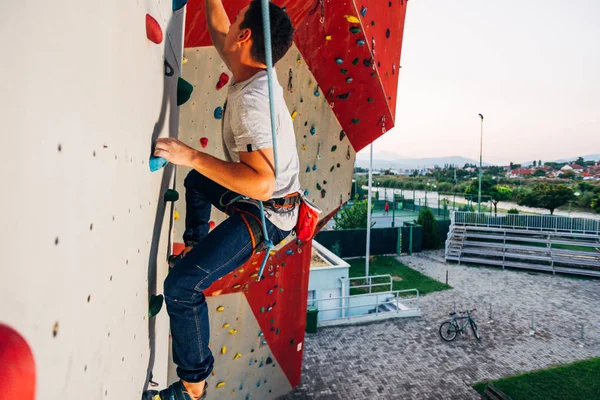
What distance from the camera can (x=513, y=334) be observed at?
33.4 ft

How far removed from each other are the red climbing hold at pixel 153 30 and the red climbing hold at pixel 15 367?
0.92 meters

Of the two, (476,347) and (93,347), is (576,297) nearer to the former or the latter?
(476,347)

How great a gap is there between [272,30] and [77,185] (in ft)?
3.17

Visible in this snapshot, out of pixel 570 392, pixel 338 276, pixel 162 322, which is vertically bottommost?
pixel 570 392

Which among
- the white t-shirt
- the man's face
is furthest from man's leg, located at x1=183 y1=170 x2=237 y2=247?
the man's face

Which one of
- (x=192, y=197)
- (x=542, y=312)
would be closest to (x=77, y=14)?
(x=192, y=197)

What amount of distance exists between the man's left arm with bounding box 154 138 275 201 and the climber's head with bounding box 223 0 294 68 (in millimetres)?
360

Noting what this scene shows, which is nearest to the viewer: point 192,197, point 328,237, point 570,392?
point 192,197

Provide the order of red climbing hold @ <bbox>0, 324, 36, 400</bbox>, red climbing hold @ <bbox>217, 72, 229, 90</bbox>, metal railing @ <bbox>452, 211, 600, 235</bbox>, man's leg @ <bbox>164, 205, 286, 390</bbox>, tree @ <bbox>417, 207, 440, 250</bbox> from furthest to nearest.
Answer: tree @ <bbox>417, 207, 440, 250</bbox>, metal railing @ <bbox>452, 211, 600, 235</bbox>, red climbing hold @ <bbox>217, 72, 229, 90</bbox>, man's leg @ <bbox>164, 205, 286, 390</bbox>, red climbing hold @ <bbox>0, 324, 36, 400</bbox>

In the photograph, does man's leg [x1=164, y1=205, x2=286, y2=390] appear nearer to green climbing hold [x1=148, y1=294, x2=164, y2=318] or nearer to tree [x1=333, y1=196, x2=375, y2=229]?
green climbing hold [x1=148, y1=294, x2=164, y2=318]

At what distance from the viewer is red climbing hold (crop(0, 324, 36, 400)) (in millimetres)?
502

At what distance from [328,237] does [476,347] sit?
909 cm

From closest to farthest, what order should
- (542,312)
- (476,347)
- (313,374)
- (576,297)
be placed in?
(313,374)
(476,347)
(542,312)
(576,297)

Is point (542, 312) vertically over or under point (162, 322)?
under
